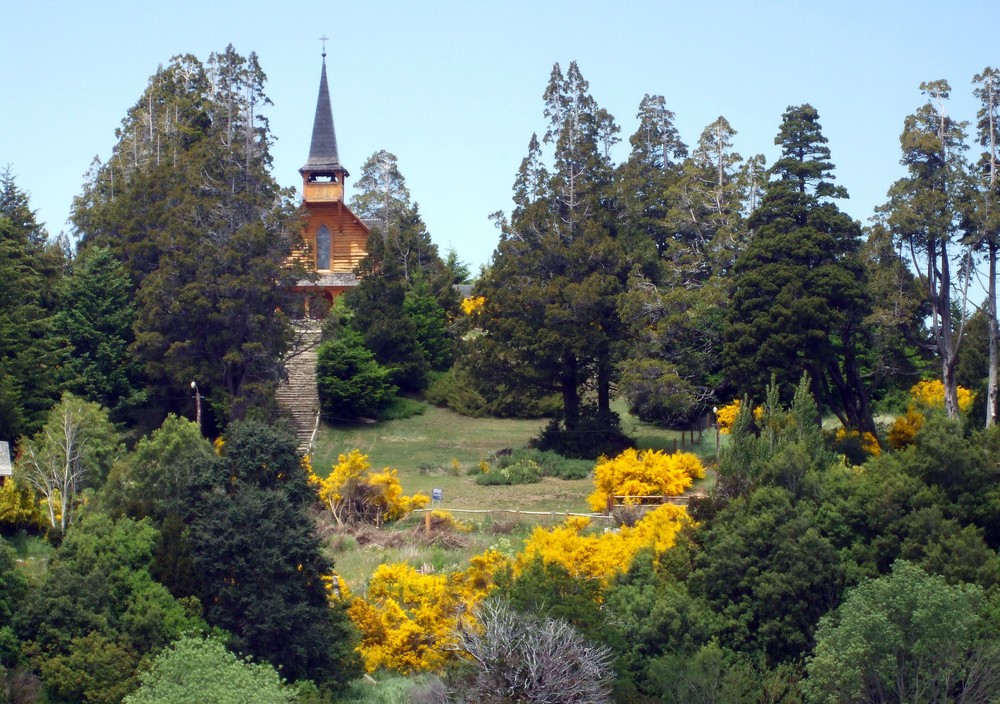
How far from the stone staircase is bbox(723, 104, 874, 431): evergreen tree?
1247 cm

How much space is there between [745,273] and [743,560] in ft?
41.3

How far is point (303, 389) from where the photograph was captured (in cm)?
4638

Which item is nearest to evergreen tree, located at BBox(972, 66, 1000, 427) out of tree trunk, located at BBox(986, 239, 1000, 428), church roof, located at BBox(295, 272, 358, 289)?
tree trunk, located at BBox(986, 239, 1000, 428)

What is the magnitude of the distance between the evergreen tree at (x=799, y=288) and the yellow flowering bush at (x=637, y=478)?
3066mm

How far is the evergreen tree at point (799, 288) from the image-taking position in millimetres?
36219

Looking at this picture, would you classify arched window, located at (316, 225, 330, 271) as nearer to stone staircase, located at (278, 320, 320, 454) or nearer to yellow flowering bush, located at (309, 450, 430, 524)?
stone staircase, located at (278, 320, 320, 454)

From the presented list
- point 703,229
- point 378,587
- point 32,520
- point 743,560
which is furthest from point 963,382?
point 32,520

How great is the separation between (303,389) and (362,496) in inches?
492

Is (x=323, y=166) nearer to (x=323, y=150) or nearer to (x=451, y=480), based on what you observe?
(x=323, y=150)

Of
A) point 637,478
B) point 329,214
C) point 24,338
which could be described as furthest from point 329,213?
point 637,478

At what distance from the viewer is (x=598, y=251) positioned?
41625 mm

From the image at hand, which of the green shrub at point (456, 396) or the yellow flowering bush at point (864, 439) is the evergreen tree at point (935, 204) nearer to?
the yellow flowering bush at point (864, 439)

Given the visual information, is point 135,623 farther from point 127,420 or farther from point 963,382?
point 963,382

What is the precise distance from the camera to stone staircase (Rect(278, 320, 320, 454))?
141 ft
